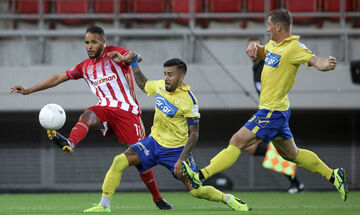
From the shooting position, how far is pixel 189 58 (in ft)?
43.0

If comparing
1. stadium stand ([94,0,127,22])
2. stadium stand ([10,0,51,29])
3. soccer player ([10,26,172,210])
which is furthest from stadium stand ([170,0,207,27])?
soccer player ([10,26,172,210])

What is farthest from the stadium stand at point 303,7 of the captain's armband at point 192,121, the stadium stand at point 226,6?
the captain's armband at point 192,121

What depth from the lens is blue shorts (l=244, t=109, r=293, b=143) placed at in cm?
689

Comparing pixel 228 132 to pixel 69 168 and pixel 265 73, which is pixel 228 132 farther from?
pixel 265 73

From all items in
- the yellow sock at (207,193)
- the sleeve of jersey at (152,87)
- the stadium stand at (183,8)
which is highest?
the stadium stand at (183,8)

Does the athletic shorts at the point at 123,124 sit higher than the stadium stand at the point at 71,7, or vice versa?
the stadium stand at the point at 71,7

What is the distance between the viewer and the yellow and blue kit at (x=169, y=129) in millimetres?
7090

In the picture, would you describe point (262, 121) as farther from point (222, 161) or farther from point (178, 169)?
point (178, 169)

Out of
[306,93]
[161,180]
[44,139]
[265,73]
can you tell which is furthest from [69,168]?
[265,73]

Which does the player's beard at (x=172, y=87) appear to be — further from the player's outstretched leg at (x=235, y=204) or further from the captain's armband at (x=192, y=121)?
the player's outstretched leg at (x=235, y=204)

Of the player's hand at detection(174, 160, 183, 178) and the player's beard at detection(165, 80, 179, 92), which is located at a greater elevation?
the player's beard at detection(165, 80, 179, 92)

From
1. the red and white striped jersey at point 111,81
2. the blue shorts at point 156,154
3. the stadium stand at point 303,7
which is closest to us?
the blue shorts at point 156,154

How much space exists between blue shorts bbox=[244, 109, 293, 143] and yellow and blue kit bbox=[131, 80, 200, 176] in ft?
1.86

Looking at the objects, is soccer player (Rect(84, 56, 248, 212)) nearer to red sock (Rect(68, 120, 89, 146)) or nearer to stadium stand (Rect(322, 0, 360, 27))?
red sock (Rect(68, 120, 89, 146))
